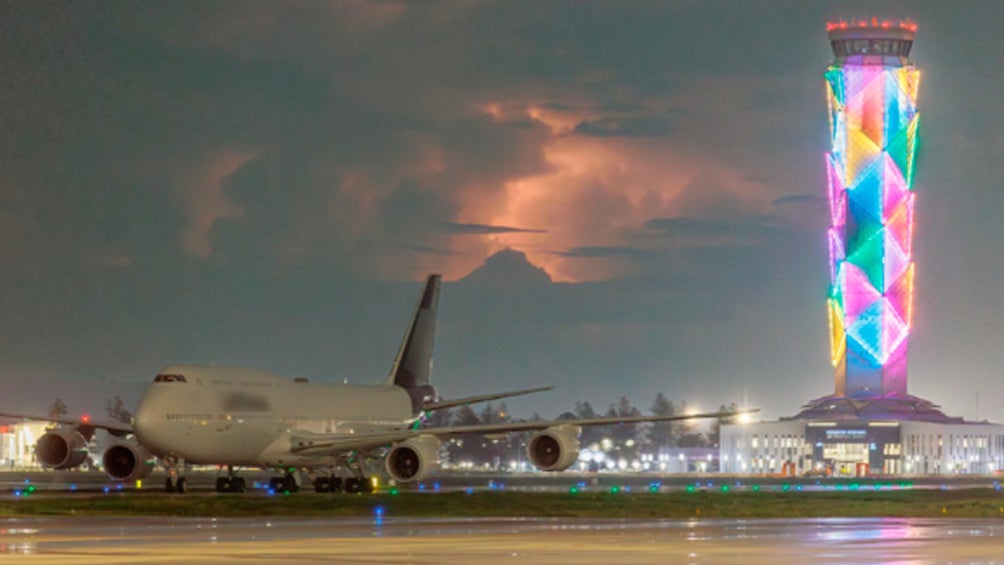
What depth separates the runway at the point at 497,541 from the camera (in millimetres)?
38031

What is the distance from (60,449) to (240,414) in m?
8.06

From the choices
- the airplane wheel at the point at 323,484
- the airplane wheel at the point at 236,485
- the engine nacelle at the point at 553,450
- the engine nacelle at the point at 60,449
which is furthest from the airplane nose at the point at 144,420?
the engine nacelle at the point at 553,450

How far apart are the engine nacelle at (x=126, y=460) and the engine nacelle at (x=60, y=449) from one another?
159cm

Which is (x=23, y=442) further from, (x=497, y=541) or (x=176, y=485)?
(x=497, y=541)

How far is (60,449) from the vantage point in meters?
79.2

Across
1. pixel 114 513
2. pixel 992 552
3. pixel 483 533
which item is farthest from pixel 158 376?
pixel 992 552

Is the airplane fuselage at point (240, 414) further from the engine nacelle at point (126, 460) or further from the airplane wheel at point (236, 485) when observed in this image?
the engine nacelle at point (126, 460)

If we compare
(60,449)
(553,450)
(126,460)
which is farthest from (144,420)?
(553,450)

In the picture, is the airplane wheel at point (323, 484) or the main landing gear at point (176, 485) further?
the airplane wheel at point (323, 484)

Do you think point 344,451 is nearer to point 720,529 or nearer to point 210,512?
point 210,512

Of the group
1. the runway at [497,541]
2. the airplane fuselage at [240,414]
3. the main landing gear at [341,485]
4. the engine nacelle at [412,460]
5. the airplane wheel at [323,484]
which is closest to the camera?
the runway at [497,541]

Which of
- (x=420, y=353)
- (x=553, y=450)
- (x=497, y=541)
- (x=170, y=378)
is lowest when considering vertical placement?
(x=497, y=541)

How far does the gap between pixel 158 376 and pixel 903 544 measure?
129 feet

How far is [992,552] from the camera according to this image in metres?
40.9
